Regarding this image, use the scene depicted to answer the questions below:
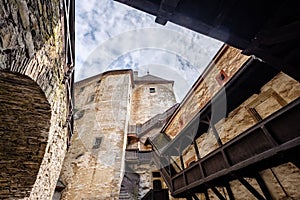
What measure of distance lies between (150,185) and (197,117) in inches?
353

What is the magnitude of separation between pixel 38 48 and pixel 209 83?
732 cm

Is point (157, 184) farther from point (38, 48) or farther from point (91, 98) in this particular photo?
point (38, 48)

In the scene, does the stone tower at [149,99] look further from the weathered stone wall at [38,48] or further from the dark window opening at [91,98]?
the weathered stone wall at [38,48]

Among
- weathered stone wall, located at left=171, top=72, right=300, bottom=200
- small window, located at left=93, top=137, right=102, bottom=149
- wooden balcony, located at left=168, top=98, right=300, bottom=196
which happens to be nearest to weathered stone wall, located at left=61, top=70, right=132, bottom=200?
small window, located at left=93, top=137, right=102, bottom=149

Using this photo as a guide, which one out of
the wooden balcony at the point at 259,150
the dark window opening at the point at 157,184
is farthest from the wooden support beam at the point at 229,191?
the dark window opening at the point at 157,184

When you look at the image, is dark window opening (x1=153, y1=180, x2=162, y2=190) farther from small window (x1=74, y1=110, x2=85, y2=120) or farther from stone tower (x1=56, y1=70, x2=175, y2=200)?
small window (x1=74, y1=110, x2=85, y2=120)

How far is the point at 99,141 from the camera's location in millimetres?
13859

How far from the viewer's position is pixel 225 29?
7.04ft

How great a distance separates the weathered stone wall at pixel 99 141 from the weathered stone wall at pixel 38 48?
8477mm

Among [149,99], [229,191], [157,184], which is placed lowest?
[229,191]

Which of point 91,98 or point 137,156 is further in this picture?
point 91,98

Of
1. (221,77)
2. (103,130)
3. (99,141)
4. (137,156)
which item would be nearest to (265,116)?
(221,77)

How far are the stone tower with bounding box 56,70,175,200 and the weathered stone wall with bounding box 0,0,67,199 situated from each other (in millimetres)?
8630

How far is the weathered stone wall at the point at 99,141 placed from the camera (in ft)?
37.2
